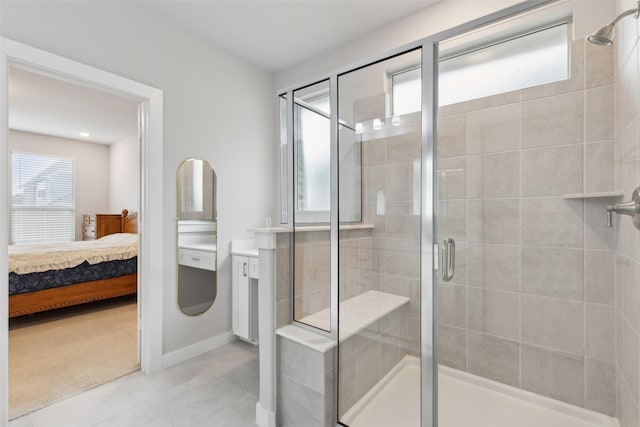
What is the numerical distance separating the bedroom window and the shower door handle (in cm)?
689

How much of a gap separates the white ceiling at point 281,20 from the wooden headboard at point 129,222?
4222 millimetres

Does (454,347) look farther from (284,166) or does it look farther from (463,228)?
(284,166)

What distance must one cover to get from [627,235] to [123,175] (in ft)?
23.2

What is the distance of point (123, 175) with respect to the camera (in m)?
5.90

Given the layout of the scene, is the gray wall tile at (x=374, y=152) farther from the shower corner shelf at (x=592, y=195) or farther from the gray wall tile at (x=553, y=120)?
the shower corner shelf at (x=592, y=195)

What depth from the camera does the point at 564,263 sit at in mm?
1627

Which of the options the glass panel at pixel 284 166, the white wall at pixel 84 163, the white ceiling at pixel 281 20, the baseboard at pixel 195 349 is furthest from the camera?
the white wall at pixel 84 163

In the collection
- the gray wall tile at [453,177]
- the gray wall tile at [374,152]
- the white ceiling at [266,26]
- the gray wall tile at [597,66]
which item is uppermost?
the white ceiling at [266,26]

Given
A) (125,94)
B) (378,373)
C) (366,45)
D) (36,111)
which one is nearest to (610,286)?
(378,373)

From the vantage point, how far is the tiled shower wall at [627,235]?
112 centimetres

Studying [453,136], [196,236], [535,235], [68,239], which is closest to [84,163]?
[68,239]

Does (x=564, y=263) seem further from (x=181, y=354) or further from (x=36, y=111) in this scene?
(x=36, y=111)

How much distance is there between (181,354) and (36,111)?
431 cm

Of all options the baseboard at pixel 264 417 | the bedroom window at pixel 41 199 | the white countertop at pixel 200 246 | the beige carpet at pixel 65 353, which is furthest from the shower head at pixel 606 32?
the bedroom window at pixel 41 199
